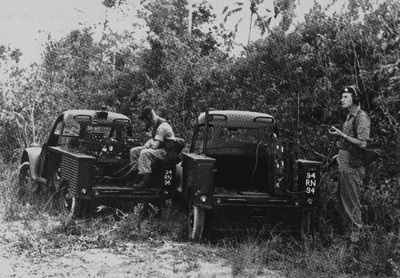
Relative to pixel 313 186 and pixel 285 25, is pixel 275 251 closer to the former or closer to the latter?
pixel 313 186

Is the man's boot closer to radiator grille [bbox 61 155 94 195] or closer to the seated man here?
the seated man

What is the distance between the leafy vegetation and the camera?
6.20 meters

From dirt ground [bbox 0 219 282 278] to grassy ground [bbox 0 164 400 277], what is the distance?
2 centimetres

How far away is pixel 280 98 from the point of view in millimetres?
10109

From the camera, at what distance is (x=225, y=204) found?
6727 mm

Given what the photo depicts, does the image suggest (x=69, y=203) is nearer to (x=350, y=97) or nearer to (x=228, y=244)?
(x=228, y=244)

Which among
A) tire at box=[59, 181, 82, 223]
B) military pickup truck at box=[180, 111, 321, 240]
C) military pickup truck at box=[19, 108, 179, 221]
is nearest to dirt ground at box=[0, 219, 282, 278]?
military pickup truck at box=[180, 111, 321, 240]

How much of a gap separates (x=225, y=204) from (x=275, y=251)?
855 mm

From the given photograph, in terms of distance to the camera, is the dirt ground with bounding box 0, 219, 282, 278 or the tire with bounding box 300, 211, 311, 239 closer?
the dirt ground with bounding box 0, 219, 282, 278

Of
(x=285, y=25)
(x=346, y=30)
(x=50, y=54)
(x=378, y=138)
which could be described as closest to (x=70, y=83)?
(x=50, y=54)

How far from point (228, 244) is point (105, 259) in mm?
1702

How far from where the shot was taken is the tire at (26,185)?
9633 millimetres

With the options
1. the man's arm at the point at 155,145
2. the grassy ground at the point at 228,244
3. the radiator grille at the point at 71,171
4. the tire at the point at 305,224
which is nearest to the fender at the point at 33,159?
the grassy ground at the point at 228,244

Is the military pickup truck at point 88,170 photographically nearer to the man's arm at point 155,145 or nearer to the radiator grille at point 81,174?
the radiator grille at point 81,174
